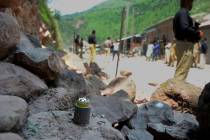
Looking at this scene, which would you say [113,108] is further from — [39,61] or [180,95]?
[180,95]

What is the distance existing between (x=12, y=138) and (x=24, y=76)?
1123 mm

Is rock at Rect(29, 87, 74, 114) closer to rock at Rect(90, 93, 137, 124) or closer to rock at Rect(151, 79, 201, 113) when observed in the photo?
rock at Rect(90, 93, 137, 124)

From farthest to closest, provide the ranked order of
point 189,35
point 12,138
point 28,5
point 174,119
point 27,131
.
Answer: point 28,5, point 189,35, point 174,119, point 27,131, point 12,138

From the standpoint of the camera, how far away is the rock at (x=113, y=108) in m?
4.87

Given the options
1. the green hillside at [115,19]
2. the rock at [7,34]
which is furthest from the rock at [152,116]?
the green hillside at [115,19]

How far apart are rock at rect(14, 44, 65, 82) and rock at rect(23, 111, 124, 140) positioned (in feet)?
2.33

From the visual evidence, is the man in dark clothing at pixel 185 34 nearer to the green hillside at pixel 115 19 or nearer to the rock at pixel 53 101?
the rock at pixel 53 101

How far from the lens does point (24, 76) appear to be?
4113 millimetres

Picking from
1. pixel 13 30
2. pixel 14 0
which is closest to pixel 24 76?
pixel 13 30

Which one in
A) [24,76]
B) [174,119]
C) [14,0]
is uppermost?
[14,0]

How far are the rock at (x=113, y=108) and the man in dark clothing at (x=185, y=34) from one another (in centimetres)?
178

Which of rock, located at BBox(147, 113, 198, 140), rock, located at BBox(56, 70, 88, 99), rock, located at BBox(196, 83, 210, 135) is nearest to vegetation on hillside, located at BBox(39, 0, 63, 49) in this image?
rock, located at BBox(56, 70, 88, 99)

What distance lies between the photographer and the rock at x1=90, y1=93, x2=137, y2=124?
4867mm

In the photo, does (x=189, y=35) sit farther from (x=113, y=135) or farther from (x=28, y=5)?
(x=28, y=5)
